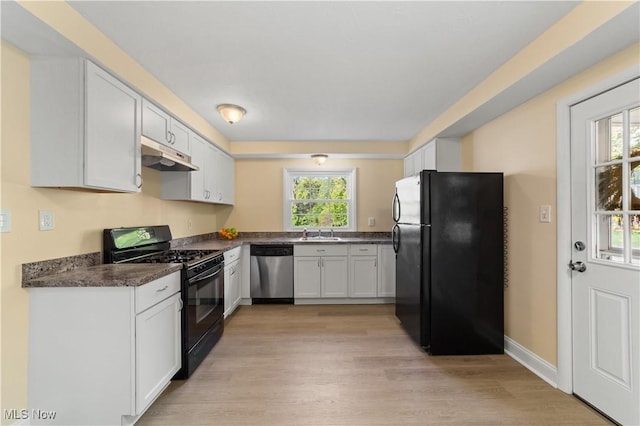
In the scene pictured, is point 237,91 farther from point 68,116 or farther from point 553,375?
point 553,375

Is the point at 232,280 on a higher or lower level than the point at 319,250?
lower

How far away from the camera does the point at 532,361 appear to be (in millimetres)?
2400

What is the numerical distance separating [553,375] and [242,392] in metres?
2.26

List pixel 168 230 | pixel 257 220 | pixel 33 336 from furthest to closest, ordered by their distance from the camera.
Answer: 1. pixel 257 220
2. pixel 168 230
3. pixel 33 336

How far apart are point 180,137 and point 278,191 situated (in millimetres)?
2119

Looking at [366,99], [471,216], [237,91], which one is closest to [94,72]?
[237,91]

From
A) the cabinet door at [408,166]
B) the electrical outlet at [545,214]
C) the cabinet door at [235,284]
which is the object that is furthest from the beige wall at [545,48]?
the cabinet door at [235,284]

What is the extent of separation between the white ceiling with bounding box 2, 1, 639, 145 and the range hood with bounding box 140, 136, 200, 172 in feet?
1.75

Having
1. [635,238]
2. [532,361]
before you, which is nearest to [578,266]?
[635,238]

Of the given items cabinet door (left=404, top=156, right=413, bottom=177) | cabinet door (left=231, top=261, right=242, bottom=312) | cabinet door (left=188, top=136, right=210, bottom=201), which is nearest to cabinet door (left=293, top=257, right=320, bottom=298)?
cabinet door (left=231, top=261, right=242, bottom=312)

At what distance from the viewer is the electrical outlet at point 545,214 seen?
88.6 inches

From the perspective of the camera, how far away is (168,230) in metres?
3.16

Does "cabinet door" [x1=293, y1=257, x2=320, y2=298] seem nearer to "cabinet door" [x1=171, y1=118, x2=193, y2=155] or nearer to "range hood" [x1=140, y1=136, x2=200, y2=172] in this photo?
"range hood" [x1=140, y1=136, x2=200, y2=172]

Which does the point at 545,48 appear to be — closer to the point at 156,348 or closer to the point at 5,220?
the point at 156,348
